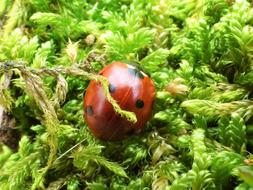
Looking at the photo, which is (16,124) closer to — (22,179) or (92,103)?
(22,179)

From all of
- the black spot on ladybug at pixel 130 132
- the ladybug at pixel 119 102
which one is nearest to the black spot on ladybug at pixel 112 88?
the ladybug at pixel 119 102

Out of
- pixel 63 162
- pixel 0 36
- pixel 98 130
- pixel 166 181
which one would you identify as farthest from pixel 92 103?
pixel 0 36

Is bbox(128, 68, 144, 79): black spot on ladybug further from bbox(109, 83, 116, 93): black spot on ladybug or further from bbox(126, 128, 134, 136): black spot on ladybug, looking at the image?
bbox(126, 128, 134, 136): black spot on ladybug

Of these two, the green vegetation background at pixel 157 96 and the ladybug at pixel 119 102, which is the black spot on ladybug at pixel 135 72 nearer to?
the ladybug at pixel 119 102

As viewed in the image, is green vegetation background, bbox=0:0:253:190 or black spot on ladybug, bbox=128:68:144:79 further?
black spot on ladybug, bbox=128:68:144:79

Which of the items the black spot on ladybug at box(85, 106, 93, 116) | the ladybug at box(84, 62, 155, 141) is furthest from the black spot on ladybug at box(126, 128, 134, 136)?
the black spot on ladybug at box(85, 106, 93, 116)

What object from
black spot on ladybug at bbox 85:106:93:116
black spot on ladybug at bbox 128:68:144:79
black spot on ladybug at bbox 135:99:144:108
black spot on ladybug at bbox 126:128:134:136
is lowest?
black spot on ladybug at bbox 126:128:134:136
